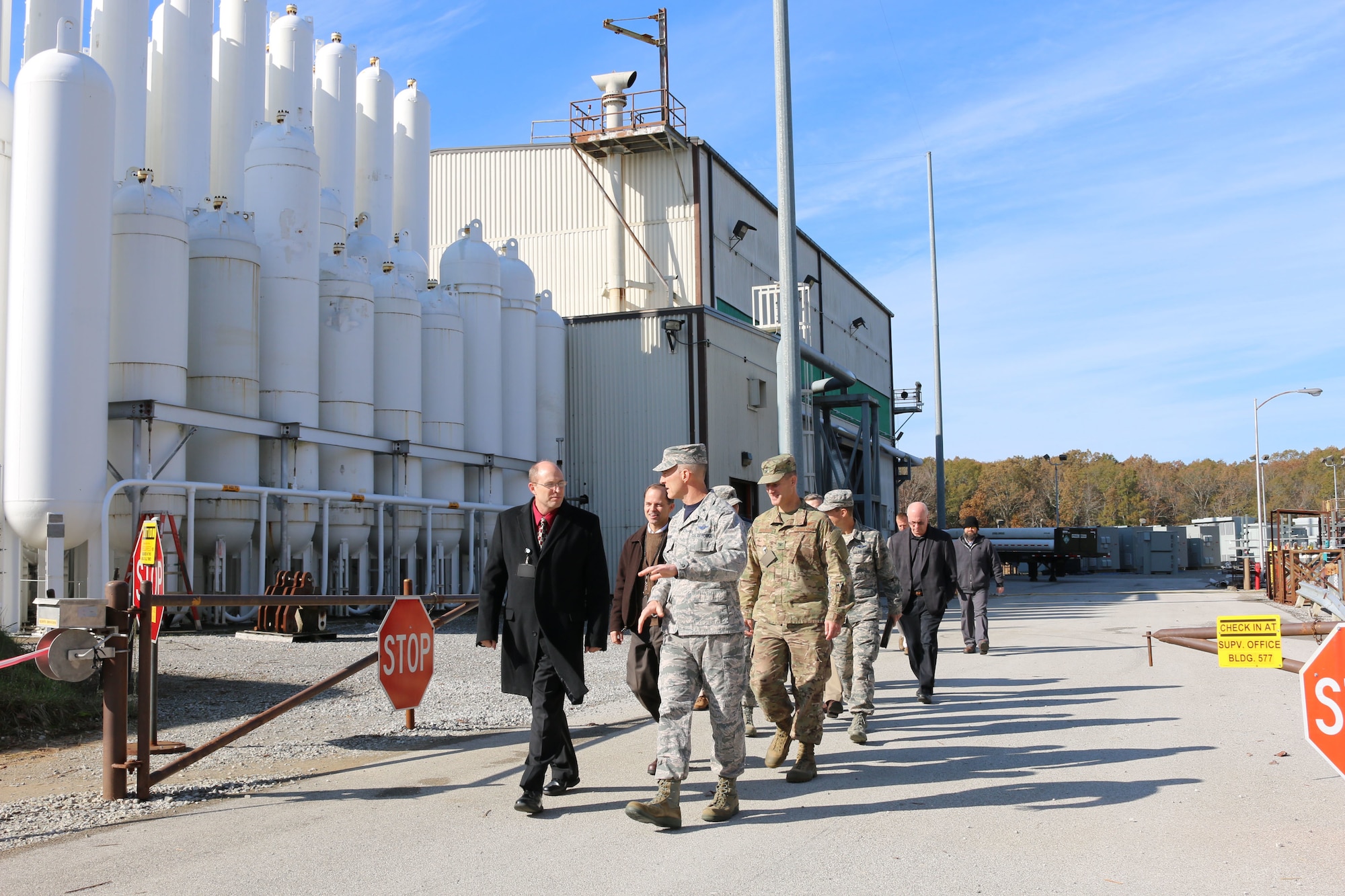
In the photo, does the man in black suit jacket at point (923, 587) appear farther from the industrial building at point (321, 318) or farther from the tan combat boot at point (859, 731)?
the industrial building at point (321, 318)

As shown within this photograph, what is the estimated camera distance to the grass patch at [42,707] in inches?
325

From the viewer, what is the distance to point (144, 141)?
1944cm

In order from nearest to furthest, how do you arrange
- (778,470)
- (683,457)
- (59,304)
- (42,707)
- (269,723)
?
(683,457) → (778,470) → (42,707) → (269,723) → (59,304)

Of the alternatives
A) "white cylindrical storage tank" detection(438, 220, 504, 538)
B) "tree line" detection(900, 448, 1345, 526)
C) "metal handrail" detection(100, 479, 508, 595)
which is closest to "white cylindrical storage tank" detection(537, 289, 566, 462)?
"white cylindrical storage tank" detection(438, 220, 504, 538)

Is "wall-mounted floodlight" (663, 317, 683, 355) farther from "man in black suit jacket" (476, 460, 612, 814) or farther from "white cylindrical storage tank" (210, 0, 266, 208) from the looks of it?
"man in black suit jacket" (476, 460, 612, 814)

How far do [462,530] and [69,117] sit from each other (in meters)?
10.8

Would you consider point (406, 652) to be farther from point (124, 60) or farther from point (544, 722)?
point (124, 60)

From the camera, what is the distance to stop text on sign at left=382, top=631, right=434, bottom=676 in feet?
25.8

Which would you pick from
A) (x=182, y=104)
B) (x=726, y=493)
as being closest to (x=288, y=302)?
(x=182, y=104)

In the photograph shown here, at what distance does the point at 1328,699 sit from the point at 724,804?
290cm

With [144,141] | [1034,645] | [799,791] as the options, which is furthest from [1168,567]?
[799,791]

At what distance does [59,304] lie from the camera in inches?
A: 607

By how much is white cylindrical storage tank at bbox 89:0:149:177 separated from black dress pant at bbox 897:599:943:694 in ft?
52.0

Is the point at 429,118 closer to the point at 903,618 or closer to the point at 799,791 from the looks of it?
the point at 903,618
